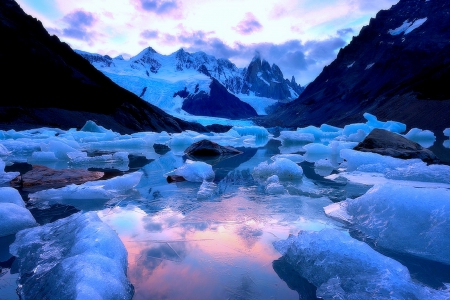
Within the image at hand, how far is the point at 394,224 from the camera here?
9.70 feet

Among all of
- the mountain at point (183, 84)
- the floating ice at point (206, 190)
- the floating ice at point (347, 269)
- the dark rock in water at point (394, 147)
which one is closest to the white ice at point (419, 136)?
the dark rock in water at point (394, 147)

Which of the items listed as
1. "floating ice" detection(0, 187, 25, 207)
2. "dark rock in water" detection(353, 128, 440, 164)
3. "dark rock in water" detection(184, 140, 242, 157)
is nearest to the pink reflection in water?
"floating ice" detection(0, 187, 25, 207)

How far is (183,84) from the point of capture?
371 ft

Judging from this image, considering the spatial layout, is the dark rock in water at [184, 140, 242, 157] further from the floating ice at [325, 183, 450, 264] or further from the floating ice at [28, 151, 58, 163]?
the floating ice at [325, 183, 450, 264]

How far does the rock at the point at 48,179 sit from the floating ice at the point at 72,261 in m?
2.45

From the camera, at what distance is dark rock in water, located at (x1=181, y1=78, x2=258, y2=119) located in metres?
115

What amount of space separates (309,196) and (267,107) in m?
137

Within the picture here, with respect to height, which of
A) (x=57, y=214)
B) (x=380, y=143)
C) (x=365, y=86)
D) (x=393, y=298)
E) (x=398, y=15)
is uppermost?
(x=398, y=15)

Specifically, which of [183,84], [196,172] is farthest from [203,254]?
[183,84]

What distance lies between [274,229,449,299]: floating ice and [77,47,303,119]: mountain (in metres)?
82.6

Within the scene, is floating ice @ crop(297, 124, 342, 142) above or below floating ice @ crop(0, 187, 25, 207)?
above

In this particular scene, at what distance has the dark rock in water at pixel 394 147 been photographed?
338 inches

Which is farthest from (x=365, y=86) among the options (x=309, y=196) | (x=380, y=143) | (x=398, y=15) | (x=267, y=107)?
(x=267, y=107)

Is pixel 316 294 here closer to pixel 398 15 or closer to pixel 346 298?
pixel 346 298
